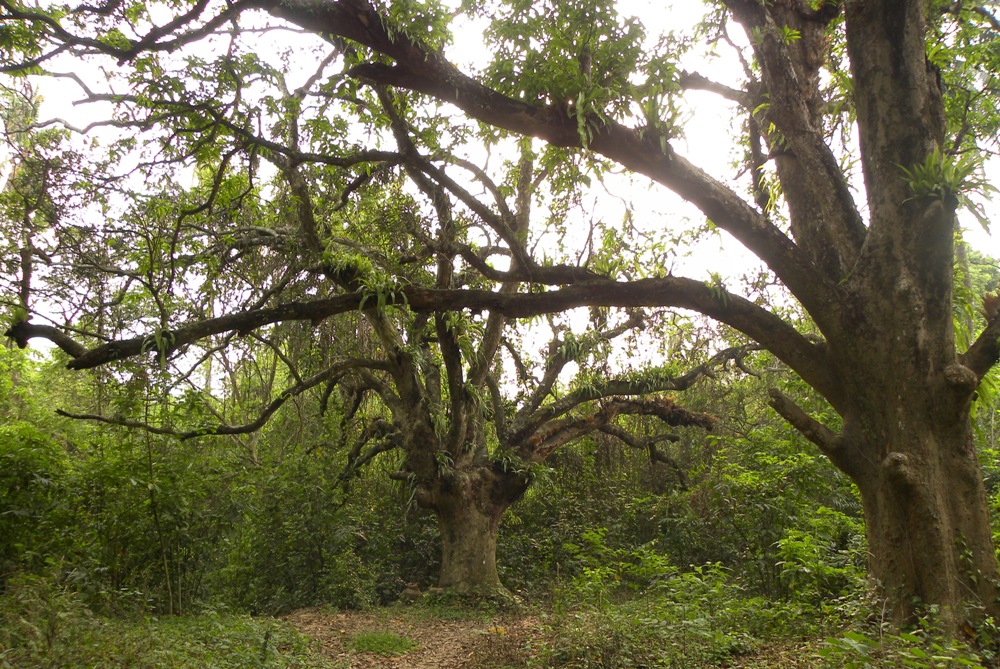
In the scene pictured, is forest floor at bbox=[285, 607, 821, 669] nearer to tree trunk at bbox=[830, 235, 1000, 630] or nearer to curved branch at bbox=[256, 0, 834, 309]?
tree trunk at bbox=[830, 235, 1000, 630]

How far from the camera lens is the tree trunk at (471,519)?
927cm

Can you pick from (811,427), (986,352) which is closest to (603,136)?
(811,427)

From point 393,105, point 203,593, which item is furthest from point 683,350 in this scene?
point 203,593

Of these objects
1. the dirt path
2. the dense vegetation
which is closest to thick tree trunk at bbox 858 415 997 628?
the dense vegetation

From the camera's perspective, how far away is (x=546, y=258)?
7203 mm

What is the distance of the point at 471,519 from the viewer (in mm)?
9398

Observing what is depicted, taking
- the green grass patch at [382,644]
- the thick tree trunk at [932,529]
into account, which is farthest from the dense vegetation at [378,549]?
the green grass patch at [382,644]

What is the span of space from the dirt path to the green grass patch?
80 mm

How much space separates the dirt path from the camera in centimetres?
586

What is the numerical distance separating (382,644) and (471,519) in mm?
2838

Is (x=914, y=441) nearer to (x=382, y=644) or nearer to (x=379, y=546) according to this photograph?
(x=382, y=644)

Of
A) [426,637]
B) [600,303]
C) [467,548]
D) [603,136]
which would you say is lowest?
[426,637]

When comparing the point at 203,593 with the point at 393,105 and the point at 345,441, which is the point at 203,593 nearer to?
the point at 345,441

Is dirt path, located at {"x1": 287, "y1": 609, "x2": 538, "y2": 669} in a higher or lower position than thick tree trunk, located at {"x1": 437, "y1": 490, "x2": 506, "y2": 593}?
lower
